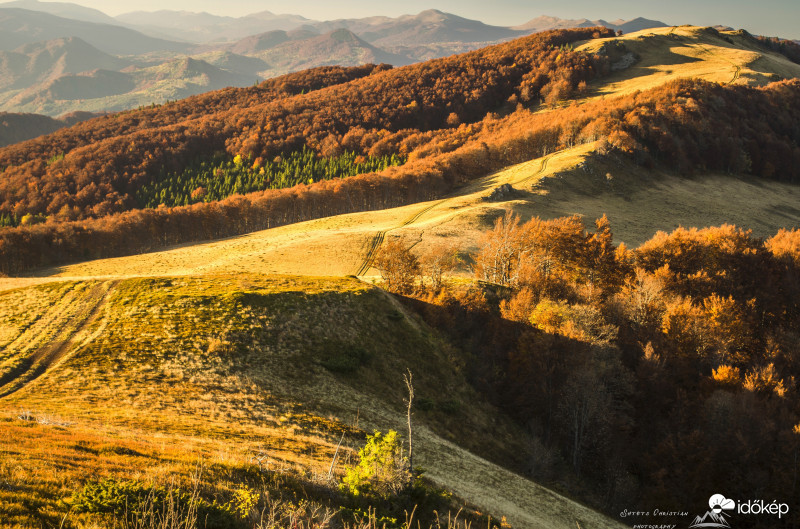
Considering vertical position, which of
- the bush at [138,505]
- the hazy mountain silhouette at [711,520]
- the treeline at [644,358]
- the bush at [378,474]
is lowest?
the hazy mountain silhouette at [711,520]

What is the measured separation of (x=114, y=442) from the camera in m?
18.9

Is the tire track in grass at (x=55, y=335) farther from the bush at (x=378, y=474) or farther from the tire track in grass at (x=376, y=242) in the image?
the tire track in grass at (x=376, y=242)

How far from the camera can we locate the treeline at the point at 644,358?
121ft

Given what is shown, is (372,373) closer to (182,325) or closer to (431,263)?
(182,325)

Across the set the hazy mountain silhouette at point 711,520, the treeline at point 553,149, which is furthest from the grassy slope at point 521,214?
the hazy mountain silhouette at point 711,520

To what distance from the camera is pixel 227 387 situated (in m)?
31.9

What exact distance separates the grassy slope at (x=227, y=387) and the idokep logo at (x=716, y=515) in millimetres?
10212

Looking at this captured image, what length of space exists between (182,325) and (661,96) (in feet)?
601

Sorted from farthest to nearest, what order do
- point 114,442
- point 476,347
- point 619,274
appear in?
1. point 619,274
2. point 476,347
3. point 114,442

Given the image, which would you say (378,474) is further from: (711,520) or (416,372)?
(711,520)

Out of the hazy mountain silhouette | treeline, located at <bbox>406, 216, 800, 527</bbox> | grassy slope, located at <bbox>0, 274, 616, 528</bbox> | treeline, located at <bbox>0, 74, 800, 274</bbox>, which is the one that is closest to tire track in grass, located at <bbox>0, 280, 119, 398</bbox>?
grassy slope, located at <bbox>0, 274, 616, 528</bbox>

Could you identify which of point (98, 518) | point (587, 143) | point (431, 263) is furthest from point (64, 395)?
point (587, 143)

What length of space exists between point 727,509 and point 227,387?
4087 centimetres

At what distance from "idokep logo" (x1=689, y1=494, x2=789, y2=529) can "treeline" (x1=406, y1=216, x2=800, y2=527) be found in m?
0.63
